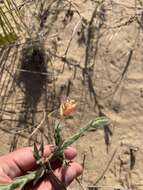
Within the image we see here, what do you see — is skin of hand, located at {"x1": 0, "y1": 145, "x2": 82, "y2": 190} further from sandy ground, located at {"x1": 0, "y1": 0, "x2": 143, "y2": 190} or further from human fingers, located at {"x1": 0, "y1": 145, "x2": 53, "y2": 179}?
sandy ground, located at {"x1": 0, "y1": 0, "x2": 143, "y2": 190}

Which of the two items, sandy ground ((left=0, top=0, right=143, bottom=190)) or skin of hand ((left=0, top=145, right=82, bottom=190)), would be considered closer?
skin of hand ((left=0, top=145, right=82, bottom=190))

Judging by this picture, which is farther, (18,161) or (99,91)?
(99,91)

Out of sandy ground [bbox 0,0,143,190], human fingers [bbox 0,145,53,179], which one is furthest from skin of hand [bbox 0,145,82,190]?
sandy ground [bbox 0,0,143,190]

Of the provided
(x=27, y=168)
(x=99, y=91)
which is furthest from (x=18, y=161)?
(x=99, y=91)

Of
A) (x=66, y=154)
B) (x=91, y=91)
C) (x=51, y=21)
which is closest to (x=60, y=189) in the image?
(x=66, y=154)

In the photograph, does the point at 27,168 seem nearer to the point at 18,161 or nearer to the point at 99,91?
the point at 18,161

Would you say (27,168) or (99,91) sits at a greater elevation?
(99,91)

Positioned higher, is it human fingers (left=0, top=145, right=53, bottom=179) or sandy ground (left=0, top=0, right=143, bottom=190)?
sandy ground (left=0, top=0, right=143, bottom=190)
